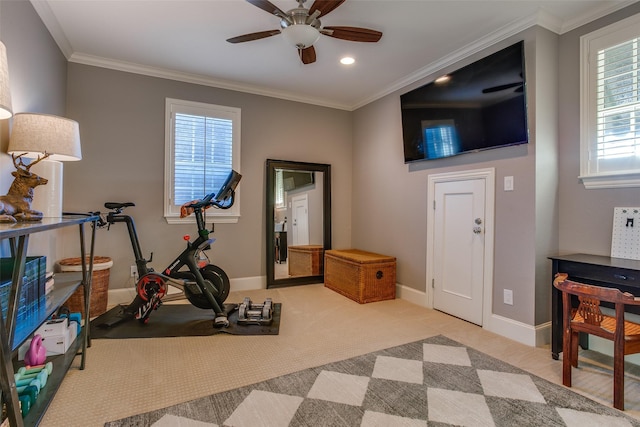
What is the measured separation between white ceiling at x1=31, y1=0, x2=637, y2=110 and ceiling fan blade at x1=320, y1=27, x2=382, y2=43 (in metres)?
0.23

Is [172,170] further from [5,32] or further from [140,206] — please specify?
[5,32]

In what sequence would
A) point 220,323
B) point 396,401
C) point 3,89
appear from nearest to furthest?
point 3,89, point 396,401, point 220,323

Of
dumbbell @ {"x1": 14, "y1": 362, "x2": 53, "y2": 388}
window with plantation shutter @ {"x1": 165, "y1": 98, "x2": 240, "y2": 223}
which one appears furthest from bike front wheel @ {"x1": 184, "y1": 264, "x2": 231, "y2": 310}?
dumbbell @ {"x1": 14, "y1": 362, "x2": 53, "y2": 388}

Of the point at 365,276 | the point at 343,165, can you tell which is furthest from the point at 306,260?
the point at 343,165

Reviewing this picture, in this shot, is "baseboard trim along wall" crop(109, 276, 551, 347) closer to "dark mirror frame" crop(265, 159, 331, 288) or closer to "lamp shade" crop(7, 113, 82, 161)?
"dark mirror frame" crop(265, 159, 331, 288)

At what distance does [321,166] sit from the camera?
4430 millimetres

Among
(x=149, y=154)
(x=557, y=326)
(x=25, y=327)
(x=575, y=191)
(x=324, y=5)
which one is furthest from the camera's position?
(x=149, y=154)

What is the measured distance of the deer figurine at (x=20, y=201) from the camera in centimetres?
154

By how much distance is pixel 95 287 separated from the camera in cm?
295

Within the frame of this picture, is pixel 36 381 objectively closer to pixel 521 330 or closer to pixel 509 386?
pixel 509 386

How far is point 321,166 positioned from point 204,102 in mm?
1697

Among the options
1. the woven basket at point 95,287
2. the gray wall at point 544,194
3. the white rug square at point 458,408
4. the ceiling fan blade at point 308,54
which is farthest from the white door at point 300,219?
the white rug square at point 458,408

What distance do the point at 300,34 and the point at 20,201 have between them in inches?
73.8

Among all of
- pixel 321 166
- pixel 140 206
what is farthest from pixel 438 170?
pixel 140 206
